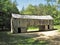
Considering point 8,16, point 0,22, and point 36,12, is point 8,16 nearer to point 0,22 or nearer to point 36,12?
point 0,22

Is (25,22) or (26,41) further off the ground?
(25,22)

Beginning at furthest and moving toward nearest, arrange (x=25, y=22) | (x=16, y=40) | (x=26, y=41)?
1. (x=25, y=22)
2. (x=16, y=40)
3. (x=26, y=41)

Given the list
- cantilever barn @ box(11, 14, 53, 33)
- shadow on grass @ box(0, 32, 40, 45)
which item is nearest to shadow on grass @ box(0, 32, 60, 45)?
shadow on grass @ box(0, 32, 40, 45)

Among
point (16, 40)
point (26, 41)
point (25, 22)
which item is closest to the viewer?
point (26, 41)

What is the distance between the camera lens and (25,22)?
38250 mm

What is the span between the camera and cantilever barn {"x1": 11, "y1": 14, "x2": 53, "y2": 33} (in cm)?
3703

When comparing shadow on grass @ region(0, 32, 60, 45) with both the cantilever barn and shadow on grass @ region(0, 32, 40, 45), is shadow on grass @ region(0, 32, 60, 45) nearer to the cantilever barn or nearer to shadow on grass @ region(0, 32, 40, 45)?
shadow on grass @ region(0, 32, 40, 45)

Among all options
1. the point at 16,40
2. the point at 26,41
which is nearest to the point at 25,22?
the point at 16,40

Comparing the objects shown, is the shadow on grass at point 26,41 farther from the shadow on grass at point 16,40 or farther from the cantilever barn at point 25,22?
the cantilever barn at point 25,22

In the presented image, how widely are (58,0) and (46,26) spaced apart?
14789 mm

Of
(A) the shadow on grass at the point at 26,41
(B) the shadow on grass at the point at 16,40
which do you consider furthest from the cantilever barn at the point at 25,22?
(A) the shadow on grass at the point at 26,41

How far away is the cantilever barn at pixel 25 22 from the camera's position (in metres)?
37.0

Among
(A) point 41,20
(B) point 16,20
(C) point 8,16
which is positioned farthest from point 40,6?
(B) point 16,20

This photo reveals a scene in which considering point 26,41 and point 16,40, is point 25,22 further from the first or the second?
point 26,41
